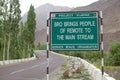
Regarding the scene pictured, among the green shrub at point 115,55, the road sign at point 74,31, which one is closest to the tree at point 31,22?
the green shrub at point 115,55

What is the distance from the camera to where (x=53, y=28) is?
15.0 m

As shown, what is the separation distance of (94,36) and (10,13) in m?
51.3

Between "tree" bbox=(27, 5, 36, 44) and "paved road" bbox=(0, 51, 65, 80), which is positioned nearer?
"paved road" bbox=(0, 51, 65, 80)

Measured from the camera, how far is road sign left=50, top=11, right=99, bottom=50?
14.9 m

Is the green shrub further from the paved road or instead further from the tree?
the tree

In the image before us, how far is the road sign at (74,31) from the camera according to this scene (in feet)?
49.0

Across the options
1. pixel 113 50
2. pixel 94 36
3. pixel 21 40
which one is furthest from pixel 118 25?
pixel 94 36

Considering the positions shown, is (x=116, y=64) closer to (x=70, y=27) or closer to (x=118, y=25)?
(x=70, y=27)

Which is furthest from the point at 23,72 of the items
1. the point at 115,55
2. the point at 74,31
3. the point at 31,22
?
the point at 31,22

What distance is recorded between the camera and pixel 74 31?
14.9 meters

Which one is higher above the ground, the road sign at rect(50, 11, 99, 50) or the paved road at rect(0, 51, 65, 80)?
the road sign at rect(50, 11, 99, 50)

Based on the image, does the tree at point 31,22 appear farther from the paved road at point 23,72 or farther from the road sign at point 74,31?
the road sign at point 74,31

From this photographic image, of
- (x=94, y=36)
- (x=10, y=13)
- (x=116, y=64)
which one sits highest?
(x=10, y=13)

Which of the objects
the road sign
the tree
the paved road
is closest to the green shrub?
the paved road
